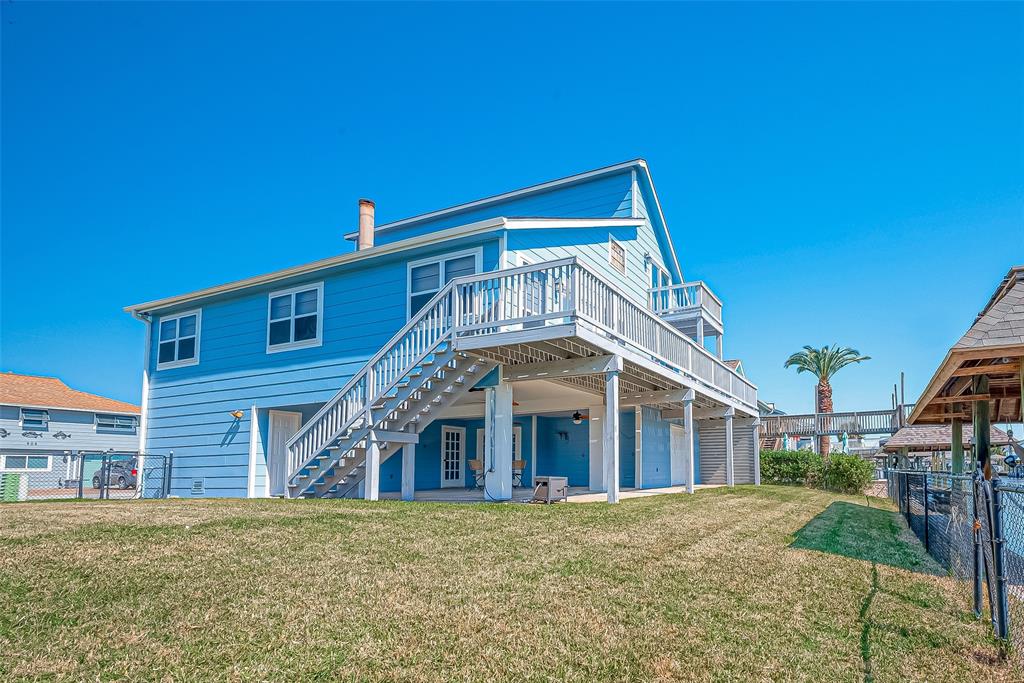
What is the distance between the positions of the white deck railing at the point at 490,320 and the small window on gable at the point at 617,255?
4.03 metres

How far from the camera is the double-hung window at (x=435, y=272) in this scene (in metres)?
13.7

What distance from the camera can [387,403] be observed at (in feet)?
40.0

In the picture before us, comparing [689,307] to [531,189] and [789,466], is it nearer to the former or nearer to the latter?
[531,189]

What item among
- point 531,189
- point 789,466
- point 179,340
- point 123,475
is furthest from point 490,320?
point 789,466

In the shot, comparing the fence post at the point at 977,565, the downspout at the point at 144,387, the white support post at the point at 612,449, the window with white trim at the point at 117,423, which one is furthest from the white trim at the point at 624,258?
the window with white trim at the point at 117,423

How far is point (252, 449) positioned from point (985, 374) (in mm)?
13831

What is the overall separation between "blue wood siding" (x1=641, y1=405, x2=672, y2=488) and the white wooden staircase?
670 centimetres

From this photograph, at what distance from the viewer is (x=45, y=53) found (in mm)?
20047

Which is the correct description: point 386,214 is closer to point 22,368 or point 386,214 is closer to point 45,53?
point 45,53

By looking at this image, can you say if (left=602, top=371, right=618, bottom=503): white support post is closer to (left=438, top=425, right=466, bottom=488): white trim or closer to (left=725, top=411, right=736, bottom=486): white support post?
(left=438, top=425, right=466, bottom=488): white trim

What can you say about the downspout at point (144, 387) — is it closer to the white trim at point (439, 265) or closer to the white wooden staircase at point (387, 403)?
the white wooden staircase at point (387, 403)

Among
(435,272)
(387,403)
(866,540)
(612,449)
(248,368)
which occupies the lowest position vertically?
(866,540)

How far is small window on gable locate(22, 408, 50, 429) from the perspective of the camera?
91.7ft

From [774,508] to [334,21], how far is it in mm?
15481
